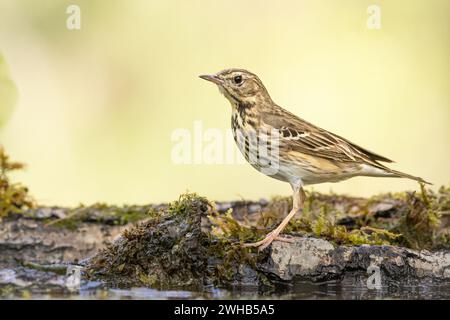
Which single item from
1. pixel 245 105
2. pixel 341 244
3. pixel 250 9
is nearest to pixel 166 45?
pixel 250 9

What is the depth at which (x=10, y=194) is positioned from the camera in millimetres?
7711

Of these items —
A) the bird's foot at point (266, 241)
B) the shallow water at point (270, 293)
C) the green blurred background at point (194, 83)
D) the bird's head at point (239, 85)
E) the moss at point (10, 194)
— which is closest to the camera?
the shallow water at point (270, 293)

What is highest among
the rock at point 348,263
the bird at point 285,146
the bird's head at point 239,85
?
the bird's head at point 239,85

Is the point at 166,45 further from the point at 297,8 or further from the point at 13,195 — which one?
the point at 13,195

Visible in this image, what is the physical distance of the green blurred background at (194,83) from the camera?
1275 cm

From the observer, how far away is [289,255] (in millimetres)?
5973

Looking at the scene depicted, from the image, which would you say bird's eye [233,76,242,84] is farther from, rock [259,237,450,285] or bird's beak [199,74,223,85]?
rock [259,237,450,285]

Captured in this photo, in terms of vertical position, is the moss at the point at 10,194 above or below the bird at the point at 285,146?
below

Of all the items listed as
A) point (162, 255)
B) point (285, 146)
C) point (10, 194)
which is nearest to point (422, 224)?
point (285, 146)

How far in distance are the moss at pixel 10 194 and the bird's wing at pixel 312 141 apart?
2745 mm

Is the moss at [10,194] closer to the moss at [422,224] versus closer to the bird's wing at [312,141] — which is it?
the bird's wing at [312,141]

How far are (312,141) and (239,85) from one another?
3.12ft

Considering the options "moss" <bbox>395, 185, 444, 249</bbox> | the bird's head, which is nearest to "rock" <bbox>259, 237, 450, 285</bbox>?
"moss" <bbox>395, 185, 444, 249</bbox>

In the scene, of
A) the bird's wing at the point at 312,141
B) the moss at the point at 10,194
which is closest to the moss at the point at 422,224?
the bird's wing at the point at 312,141
